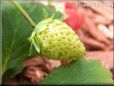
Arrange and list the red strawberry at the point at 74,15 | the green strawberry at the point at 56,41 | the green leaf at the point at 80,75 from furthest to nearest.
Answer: the red strawberry at the point at 74,15
the green leaf at the point at 80,75
the green strawberry at the point at 56,41

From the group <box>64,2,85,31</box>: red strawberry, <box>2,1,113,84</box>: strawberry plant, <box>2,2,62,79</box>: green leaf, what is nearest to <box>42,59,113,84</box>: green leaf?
→ <box>2,1,113,84</box>: strawberry plant

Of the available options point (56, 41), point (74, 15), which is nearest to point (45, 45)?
point (56, 41)

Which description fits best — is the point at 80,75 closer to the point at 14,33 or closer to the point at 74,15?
the point at 14,33

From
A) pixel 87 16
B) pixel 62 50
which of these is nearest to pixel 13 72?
pixel 62 50

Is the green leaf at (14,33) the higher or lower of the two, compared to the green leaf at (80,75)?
higher

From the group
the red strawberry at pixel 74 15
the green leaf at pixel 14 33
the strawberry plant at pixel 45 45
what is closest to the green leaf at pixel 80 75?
the strawberry plant at pixel 45 45

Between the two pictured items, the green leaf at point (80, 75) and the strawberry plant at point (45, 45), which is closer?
the strawberry plant at point (45, 45)

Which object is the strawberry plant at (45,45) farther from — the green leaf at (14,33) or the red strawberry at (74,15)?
the red strawberry at (74,15)

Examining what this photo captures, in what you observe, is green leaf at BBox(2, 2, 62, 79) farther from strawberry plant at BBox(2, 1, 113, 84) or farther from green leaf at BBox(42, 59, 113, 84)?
green leaf at BBox(42, 59, 113, 84)

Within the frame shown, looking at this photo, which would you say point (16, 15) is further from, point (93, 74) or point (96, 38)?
point (96, 38)
